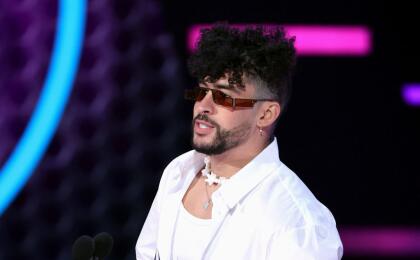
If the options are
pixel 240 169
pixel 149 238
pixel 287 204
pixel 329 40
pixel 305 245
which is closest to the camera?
pixel 305 245

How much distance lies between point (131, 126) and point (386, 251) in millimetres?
1108

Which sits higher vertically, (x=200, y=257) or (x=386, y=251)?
(x=200, y=257)

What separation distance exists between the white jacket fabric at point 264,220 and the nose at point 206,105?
0.17 meters

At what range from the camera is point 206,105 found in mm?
1955

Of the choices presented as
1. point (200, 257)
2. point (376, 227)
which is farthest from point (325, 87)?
point (200, 257)

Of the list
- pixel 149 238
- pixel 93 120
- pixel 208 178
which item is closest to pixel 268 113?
pixel 208 178

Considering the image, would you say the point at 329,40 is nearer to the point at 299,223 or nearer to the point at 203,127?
the point at 203,127

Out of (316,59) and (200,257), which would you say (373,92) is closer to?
(316,59)

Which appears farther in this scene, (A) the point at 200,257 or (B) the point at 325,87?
(B) the point at 325,87

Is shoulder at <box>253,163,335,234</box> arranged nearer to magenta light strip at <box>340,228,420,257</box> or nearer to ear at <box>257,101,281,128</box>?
ear at <box>257,101,281,128</box>

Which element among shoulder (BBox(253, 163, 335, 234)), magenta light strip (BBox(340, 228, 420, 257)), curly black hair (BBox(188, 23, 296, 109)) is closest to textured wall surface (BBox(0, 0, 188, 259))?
magenta light strip (BBox(340, 228, 420, 257))

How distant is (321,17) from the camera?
3.08 metres

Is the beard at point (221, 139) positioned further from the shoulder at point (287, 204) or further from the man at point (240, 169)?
the shoulder at point (287, 204)

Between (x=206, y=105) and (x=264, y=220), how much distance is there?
32 centimetres
